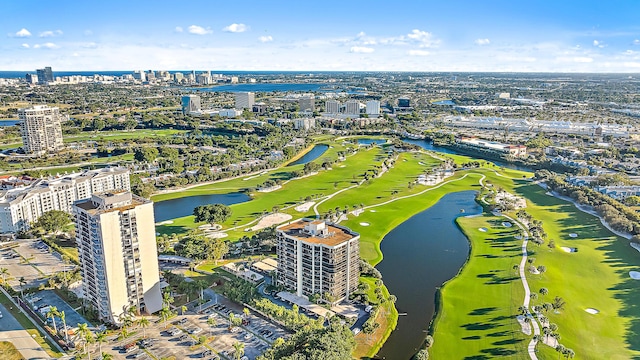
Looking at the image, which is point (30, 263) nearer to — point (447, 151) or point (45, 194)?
point (45, 194)

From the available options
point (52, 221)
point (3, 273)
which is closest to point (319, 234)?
point (3, 273)

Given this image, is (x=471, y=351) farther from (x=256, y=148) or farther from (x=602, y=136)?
(x=602, y=136)

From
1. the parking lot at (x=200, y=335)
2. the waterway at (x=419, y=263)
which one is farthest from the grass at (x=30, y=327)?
the waterway at (x=419, y=263)

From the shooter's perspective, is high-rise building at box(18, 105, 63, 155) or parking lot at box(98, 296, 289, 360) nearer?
parking lot at box(98, 296, 289, 360)

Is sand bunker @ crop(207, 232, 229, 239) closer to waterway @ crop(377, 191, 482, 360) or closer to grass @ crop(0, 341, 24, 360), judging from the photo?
waterway @ crop(377, 191, 482, 360)

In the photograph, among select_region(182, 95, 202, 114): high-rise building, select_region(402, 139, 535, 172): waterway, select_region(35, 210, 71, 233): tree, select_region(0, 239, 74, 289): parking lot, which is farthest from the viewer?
select_region(182, 95, 202, 114): high-rise building

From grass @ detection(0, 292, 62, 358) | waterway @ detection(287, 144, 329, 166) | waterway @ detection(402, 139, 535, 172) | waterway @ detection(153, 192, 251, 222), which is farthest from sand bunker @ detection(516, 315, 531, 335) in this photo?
waterway @ detection(287, 144, 329, 166)

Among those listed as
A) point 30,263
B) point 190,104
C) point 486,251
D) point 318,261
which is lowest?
point 486,251

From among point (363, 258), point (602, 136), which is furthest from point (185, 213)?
point (602, 136)
